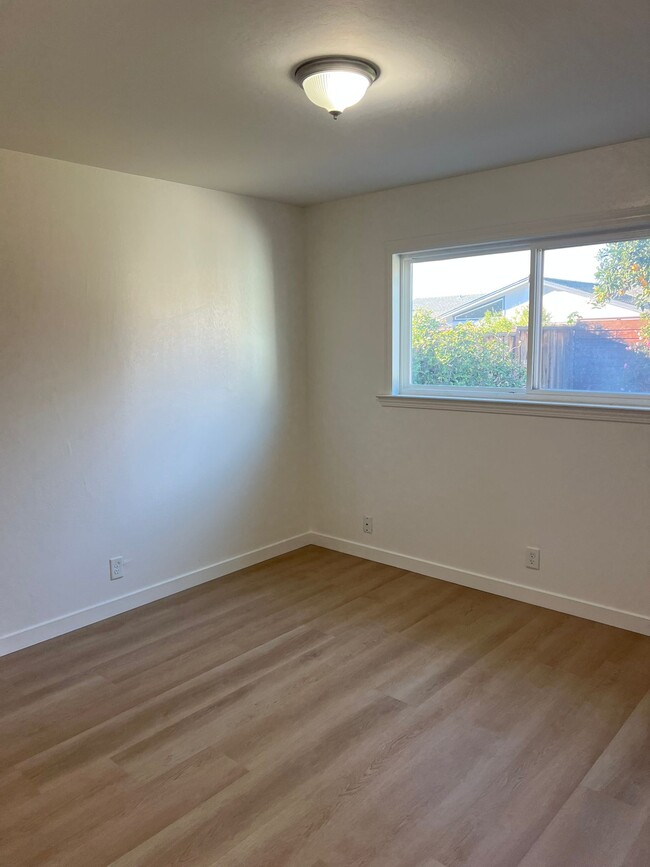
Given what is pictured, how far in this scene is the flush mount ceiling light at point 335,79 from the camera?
209 centimetres

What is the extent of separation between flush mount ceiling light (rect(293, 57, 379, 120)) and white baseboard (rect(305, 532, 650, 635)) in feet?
8.94

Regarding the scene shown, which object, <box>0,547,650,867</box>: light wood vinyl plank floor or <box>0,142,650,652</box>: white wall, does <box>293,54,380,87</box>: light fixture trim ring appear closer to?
<box>0,142,650,652</box>: white wall

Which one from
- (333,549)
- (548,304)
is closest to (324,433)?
Result: (333,549)

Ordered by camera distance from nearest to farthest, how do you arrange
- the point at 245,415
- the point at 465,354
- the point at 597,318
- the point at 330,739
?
the point at 330,739, the point at 597,318, the point at 465,354, the point at 245,415

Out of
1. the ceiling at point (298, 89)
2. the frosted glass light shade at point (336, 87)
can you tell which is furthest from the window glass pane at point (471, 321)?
the frosted glass light shade at point (336, 87)

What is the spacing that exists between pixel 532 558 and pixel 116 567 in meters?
2.37

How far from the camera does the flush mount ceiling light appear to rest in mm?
2094

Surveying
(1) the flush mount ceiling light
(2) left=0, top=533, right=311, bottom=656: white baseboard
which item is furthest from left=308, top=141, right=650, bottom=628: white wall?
(1) the flush mount ceiling light

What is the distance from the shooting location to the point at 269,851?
74.9 inches

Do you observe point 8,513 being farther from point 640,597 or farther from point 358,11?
point 640,597

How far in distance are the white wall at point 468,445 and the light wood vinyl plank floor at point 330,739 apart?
404 millimetres

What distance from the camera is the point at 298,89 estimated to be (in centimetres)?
230

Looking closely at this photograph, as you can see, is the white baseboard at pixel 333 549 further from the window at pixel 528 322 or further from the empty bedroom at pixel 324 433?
the window at pixel 528 322

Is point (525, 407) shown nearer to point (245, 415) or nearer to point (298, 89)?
point (245, 415)
